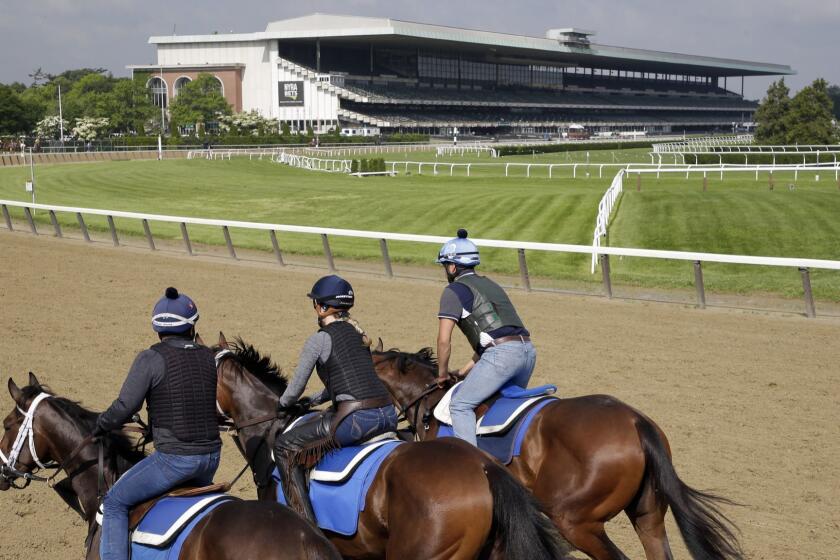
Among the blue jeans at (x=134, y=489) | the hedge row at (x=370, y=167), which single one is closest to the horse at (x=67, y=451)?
the blue jeans at (x=134, y=489)

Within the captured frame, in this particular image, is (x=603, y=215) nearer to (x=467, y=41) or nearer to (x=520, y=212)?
(x=520, y=212)

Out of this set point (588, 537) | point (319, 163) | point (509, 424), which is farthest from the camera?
point (319, 163)

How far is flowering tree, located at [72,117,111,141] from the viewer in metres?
88.2

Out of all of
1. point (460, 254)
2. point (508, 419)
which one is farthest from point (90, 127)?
point (508, 419)

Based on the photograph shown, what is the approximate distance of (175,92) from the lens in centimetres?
10569

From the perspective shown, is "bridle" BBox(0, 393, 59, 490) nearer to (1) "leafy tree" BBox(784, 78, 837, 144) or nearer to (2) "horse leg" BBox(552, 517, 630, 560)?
(2) "horse leg" BBox(552, 517, 630, 560)

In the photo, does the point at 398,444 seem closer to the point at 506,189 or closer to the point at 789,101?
the point at 506,189

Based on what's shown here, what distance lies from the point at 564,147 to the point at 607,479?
258ft

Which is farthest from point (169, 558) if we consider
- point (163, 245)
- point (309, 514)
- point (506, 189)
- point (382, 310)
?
point (506, 189)

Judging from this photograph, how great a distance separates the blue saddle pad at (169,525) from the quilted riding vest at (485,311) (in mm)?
2045

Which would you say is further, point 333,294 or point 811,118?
point 811,118

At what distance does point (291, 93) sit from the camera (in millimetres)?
101312

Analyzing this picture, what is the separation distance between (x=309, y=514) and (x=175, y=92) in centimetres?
10639

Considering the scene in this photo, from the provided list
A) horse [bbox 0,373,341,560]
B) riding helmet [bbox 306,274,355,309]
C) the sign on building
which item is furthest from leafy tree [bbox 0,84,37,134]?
riding helmet [bbox 306,274,355,309]
